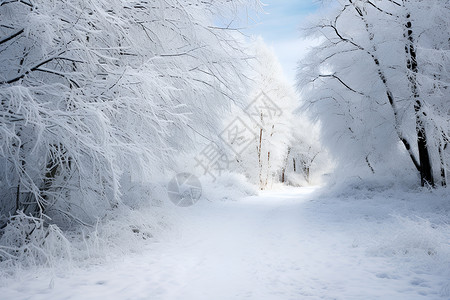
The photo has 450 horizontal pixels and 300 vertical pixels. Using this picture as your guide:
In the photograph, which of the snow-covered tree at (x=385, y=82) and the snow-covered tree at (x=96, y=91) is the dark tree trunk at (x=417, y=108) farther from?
the snow-covered tree at (x=96, y=91)

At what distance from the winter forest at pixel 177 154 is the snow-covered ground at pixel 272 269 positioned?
0.03m

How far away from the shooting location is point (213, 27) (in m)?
5.48

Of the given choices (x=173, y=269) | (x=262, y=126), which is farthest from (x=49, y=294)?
(x=262, y=126)

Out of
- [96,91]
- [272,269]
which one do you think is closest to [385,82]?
[272,269]

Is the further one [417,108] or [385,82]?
[385,82]

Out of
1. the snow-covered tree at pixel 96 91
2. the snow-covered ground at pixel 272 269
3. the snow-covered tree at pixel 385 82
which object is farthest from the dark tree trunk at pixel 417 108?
the snow-covered tree at pixel 96 91

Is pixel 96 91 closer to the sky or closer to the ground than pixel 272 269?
closer to the sky

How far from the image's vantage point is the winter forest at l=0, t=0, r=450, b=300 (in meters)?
3.24

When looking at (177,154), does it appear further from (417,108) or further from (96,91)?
(417,108)

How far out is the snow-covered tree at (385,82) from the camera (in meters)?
7.77

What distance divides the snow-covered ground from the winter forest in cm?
3

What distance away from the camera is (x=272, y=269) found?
399 centimetres

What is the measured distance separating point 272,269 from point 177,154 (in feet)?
11.8

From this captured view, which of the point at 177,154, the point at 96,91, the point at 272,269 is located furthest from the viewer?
the point at 177,154
